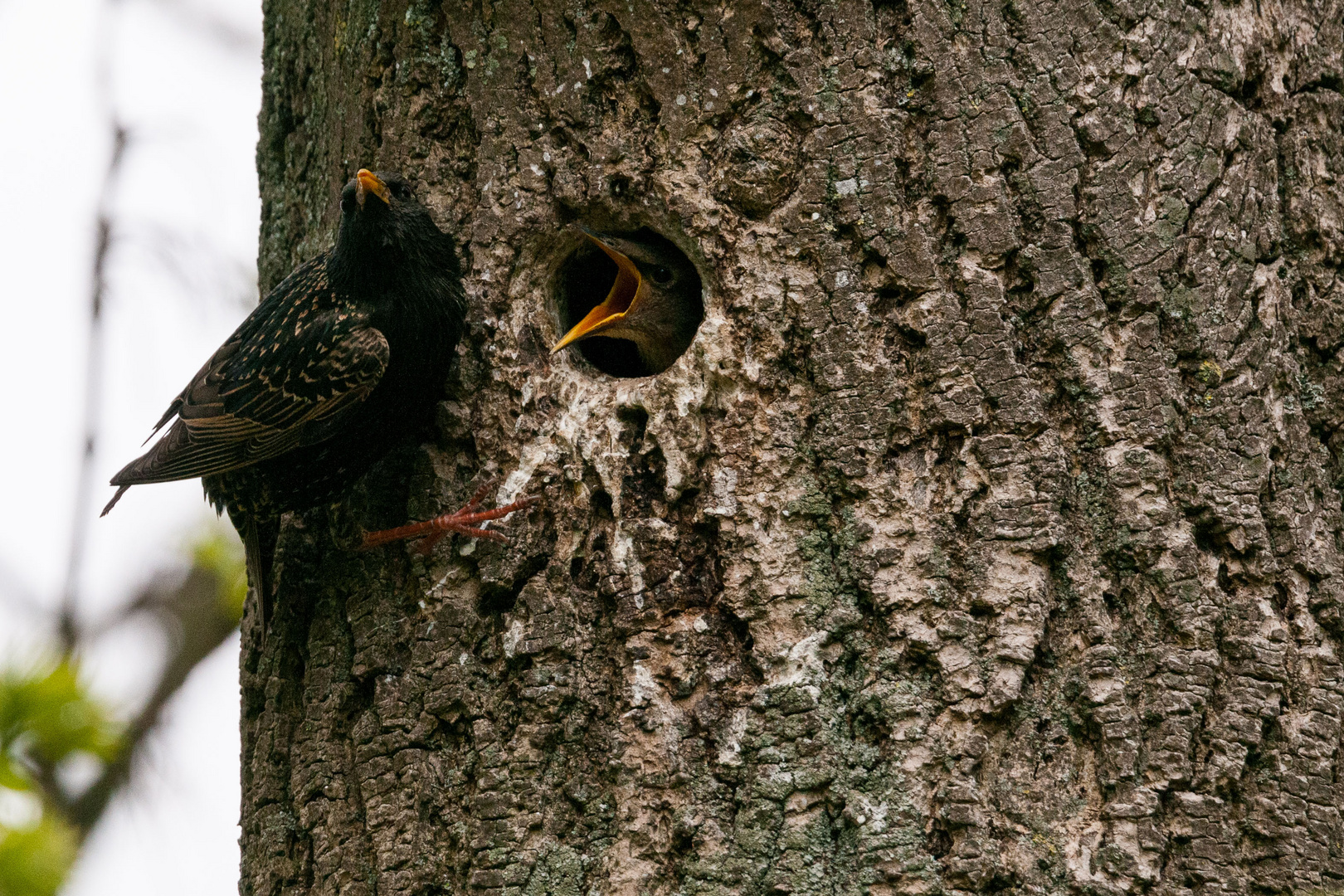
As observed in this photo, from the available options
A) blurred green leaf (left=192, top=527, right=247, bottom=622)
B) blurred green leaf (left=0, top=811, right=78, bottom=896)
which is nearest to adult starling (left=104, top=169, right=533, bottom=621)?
blurred green leaf (left=0, top=811, right=78, bottom=896)

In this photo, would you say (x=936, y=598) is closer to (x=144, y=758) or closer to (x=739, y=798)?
(x=739, y=798)

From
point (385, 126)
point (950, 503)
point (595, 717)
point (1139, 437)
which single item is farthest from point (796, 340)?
point (385, 126)

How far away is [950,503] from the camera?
8.26 ft

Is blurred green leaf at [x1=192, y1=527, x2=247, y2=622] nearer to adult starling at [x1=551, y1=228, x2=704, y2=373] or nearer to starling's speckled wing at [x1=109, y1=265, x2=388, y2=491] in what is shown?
starling's speckled wing at [x1=109, y1=265, x2=388, y2=491]

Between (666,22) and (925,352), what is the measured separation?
40.1 inches

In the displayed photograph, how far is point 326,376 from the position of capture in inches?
131

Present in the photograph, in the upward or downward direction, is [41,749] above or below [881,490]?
below

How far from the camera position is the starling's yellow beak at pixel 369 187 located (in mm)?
2993

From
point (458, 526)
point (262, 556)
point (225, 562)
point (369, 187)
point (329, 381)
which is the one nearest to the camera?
point (458, 526)

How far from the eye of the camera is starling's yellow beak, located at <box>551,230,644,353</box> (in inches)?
144

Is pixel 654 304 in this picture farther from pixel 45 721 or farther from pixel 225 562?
pixel 225 562

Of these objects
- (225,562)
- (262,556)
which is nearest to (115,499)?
(262,556)

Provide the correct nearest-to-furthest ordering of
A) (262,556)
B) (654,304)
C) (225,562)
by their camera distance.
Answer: (262,556)
(654,304)
(225,562)

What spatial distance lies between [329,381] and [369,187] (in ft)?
1.93
